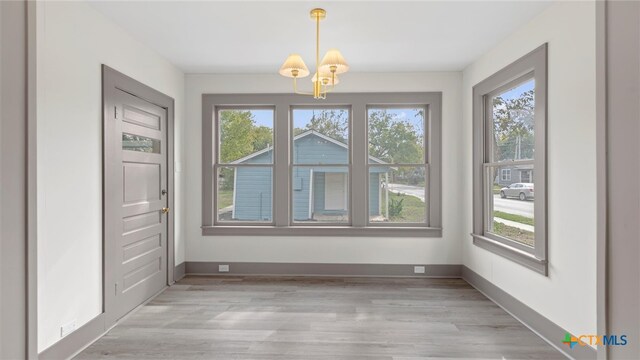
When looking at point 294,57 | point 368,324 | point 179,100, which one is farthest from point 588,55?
point 179,100

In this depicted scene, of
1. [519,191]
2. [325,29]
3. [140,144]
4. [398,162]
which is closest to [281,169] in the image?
[398,162]

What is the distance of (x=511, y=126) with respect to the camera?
3412mm

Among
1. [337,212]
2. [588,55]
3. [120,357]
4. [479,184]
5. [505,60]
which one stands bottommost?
[120,357]

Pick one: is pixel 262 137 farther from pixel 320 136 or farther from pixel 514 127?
pixel 514 127

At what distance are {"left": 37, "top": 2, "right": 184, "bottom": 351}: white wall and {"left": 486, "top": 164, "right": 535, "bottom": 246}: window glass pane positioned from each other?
12.1 ft

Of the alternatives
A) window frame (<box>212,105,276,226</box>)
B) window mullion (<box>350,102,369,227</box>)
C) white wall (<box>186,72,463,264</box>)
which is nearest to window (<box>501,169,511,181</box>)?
white wall (<box>186,72,463,264</box>)

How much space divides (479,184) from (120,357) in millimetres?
3713

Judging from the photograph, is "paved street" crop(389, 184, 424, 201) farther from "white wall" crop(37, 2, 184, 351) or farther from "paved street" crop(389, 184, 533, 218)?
"white wall" crop(37, 2, 184, 351)

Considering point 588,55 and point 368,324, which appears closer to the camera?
point 588,55

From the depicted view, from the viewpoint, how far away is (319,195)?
458 cm

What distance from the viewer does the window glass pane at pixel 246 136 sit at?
4.56 metres

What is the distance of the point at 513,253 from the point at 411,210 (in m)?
1.45

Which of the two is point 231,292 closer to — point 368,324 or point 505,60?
point 368,324
